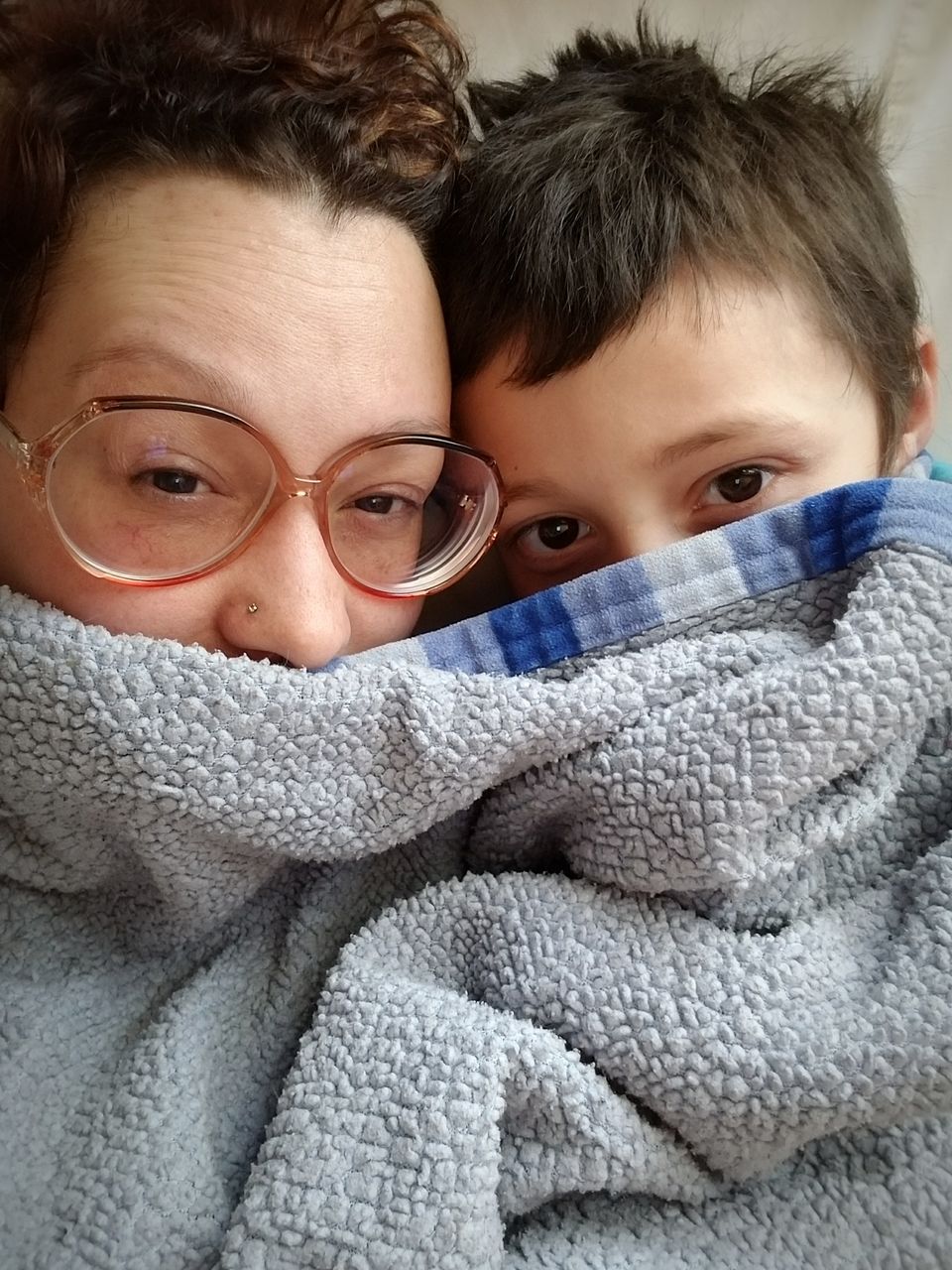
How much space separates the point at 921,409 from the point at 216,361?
680 millimetres

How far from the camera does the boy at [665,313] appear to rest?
2.38ft

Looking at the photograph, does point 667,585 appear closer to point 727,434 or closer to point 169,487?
point 727,434

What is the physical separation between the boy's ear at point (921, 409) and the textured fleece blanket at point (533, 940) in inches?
9.9

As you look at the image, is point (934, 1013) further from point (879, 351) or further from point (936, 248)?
point (936, 248)

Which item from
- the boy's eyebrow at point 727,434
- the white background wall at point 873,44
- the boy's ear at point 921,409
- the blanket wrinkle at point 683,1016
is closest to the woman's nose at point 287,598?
the blanket wrinkle at point 683,1016

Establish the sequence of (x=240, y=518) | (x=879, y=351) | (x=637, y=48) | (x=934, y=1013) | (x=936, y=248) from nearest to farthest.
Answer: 1. (x=934, y=1013)
2. (x=240, y=518)
3. (x=879, y=351)
4. (x=637, y=48)
5. (x=936, y=248)

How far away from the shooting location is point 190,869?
0.64m

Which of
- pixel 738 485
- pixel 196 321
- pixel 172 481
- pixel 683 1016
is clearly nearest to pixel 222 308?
pixel 196 321

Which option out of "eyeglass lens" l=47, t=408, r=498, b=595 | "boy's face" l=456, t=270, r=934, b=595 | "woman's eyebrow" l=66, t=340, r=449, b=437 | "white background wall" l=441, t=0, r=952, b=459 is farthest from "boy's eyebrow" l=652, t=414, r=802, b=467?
"white background wall" l=441, t=0, r=952, b=459

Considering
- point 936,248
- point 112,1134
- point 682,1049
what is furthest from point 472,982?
point 936,248

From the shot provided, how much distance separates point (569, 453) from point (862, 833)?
0.38m

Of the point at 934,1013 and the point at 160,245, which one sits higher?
the point at 160,245

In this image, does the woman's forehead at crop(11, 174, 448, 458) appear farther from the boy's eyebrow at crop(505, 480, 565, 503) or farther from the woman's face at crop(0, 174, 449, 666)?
the boy's eyebrow at crop(505, 480, 565, 503)

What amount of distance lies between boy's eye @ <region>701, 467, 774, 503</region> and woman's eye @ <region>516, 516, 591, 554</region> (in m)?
0.11
